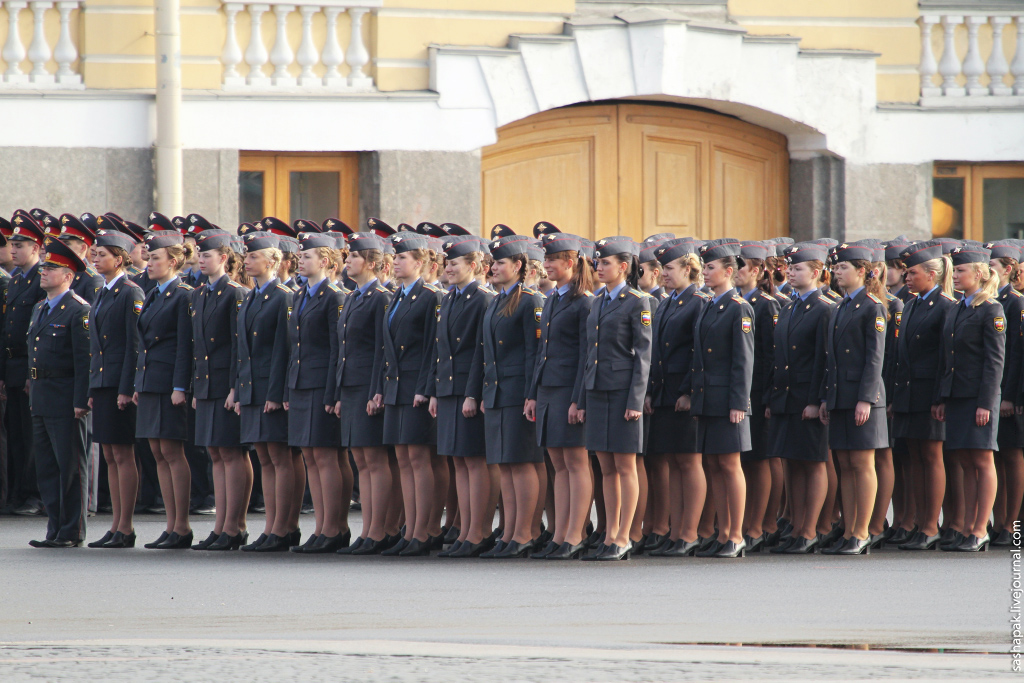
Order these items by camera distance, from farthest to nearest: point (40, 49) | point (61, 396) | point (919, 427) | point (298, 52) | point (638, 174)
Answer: point (638, 174)
point (298, 52)
point (40, 49)
point (61, 396)
point (919, 427)

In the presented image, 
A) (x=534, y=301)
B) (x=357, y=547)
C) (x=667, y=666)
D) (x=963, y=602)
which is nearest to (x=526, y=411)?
(x=534, y=301)

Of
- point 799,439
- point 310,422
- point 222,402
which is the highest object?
point 222,402

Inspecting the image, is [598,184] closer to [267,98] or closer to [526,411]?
[267,98]

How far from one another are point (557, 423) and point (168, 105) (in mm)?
6917

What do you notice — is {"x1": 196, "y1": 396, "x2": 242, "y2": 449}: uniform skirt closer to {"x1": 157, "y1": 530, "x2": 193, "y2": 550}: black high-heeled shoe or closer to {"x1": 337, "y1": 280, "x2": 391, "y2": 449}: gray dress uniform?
{"x1": 157, "y1": 530, "x2": 193, "y2": 550}: black high-heeled shoe

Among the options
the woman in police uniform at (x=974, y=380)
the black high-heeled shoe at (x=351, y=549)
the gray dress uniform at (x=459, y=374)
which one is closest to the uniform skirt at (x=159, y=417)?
the black high-heeled shoe at (x=351, y=549)

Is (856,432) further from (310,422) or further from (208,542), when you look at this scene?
(208,542)

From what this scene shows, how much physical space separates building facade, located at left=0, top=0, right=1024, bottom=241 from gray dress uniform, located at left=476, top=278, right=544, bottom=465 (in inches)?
249

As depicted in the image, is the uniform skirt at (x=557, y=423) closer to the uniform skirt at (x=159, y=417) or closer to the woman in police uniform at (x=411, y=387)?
the woman in police uniform at (x=411, y=387)

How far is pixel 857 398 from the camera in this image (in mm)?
9742

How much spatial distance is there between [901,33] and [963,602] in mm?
10135

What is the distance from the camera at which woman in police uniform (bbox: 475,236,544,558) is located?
9.62m

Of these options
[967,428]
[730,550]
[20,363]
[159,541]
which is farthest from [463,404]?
[20,363]

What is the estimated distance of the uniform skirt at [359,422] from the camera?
996 centimetres
